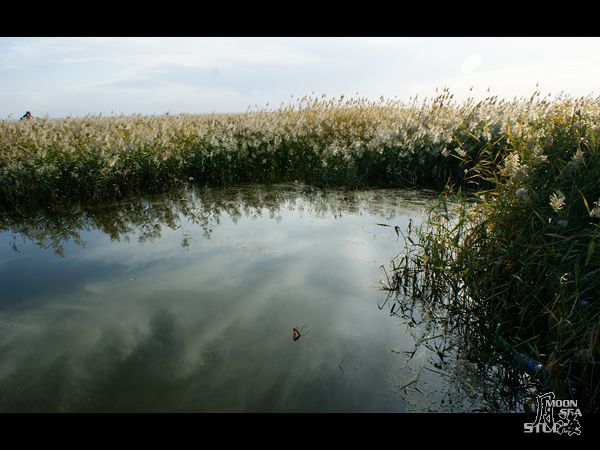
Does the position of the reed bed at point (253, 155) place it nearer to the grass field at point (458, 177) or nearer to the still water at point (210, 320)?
the grass field at point (458, 177)

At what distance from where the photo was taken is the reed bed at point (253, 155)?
8.18 meters

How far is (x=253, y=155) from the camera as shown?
33.1 ft

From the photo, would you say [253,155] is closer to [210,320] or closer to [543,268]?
[210,320]

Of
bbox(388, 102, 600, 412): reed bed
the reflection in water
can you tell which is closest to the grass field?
bbox(388, 102, 600, 412): reed bed

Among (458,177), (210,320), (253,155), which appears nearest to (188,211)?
(253,155)

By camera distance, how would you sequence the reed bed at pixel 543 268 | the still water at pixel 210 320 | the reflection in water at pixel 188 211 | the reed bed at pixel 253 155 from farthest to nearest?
the reed bed at pixel 253 155, the reflection in water at pixel 188 211, the still water at pixel 210 320, the reed bed at pixel 543 268

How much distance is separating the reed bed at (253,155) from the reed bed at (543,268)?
4180 millimetres

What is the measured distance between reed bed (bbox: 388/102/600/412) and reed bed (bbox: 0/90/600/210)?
418 cm

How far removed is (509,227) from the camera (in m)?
3.63

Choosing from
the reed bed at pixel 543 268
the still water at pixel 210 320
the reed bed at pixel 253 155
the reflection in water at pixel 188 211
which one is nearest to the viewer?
the reed bed at pixel 543 268

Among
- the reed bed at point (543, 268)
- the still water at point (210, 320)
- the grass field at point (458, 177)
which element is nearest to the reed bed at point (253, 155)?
the grass field at point (458, 177)

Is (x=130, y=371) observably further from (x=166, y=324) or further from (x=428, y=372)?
(x=428, y=372)
